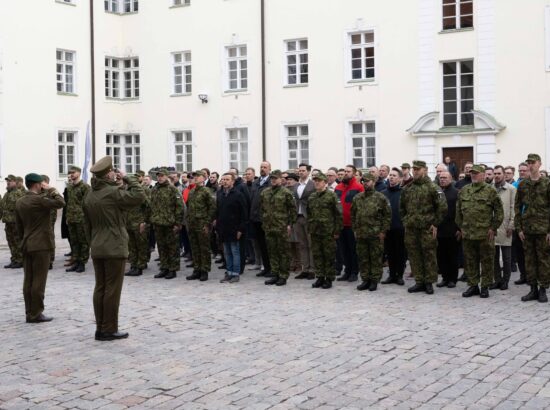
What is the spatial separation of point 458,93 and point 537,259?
16368 millimetres

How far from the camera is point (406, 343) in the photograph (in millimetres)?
8547

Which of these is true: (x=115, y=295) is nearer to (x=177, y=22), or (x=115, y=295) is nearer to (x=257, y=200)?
(x=257, y=200)

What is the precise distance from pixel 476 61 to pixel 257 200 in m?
14.2

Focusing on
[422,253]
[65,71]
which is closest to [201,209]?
[422,253]

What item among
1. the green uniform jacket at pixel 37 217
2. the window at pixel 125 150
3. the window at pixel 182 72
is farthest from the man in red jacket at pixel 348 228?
the window at pixel 125 150

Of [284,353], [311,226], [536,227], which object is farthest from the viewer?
[311,226]

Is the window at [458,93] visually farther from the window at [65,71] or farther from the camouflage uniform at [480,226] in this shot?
the camouflage uniform at [480,226]

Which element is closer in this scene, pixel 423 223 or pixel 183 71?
pixel 423 223

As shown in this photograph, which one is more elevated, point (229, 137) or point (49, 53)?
point (49, 53)

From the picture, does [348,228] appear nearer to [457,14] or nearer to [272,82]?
[457,14]

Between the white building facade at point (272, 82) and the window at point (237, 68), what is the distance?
0.07 metres

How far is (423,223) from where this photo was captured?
12242 millimetres

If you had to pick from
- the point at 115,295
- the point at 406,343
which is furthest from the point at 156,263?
the point at 406,343

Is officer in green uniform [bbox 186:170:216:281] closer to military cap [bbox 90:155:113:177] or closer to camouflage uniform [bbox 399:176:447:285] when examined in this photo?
camouflage uniform [bbox 399:176:447:285]
